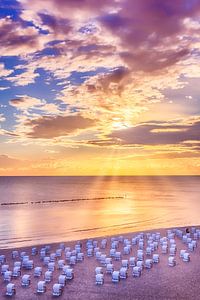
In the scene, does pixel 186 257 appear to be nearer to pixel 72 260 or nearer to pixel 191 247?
pixel 191 247

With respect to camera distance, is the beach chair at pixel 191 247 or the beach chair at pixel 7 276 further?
the beach chair at pixel 191 247

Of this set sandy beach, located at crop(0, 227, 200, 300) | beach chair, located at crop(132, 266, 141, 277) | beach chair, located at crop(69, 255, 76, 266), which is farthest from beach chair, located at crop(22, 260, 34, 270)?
beach chair, located at crop(132, 266, 141, 277)

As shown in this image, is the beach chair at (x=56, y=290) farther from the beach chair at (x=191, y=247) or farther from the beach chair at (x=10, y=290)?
the beach chair at (x=191, y=247)

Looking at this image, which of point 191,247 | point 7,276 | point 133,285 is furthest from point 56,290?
point 191,247

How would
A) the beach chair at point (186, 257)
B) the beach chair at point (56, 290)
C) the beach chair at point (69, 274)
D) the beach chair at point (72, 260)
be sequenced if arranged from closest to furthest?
the beach chair at point (56, 290)
the beach chair at point (69, 274)
the beach chair at point (72, 260)
the beach chair at point (186, 257)

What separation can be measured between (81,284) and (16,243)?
20334 millimetres

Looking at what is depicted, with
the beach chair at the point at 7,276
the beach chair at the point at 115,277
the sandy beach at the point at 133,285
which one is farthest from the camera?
the beach chair at the point at 7,276

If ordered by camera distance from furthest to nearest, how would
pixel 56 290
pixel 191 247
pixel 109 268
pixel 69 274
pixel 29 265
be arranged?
1. pixel 191 247
2. pixel 29 265
3. pixel 109 268
4. pixel 69 274
5. pixel 56 290

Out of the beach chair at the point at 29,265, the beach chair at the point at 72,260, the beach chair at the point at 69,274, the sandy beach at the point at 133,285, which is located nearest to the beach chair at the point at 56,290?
the sandy beach at the point at 133,285

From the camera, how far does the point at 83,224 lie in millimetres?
57875

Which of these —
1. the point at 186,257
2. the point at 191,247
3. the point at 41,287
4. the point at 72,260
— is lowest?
the point at 191,247

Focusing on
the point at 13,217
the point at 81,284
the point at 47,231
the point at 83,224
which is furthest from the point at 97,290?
the point at 13,217

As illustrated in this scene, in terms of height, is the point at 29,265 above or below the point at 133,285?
above

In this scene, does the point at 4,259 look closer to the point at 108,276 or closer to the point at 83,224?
the point at 108,276
